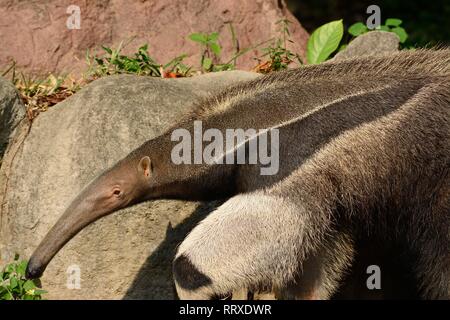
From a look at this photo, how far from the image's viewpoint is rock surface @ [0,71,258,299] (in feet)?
24.9

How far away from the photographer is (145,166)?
6.75 m

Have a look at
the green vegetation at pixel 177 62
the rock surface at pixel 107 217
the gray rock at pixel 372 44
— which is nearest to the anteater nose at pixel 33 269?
the rock surface at pixel 107 217

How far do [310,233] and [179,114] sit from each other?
73.6 inches

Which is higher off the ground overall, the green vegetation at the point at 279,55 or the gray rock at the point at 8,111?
the green vegetation at the point at 279,55

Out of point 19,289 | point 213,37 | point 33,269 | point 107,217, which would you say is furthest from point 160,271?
point 213,37


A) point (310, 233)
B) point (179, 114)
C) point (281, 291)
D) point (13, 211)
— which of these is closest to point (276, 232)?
point (310, 233)

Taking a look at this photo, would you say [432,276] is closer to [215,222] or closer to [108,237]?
[215,222]

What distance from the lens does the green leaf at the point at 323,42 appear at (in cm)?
931

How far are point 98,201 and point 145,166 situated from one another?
1.37ft

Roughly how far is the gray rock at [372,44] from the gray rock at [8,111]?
3.03 m

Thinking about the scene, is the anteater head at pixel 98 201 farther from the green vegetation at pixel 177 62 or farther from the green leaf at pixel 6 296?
the green vegetation at pixel 177 62

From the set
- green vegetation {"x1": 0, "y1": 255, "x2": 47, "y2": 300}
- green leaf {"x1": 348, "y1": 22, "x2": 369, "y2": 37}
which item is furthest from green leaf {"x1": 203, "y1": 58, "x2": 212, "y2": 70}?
green vegetation {"x1": 0, "y1": 255, "x2": 47, "y2": 300}

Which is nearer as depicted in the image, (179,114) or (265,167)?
(265,167)

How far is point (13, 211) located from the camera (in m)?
7.95
